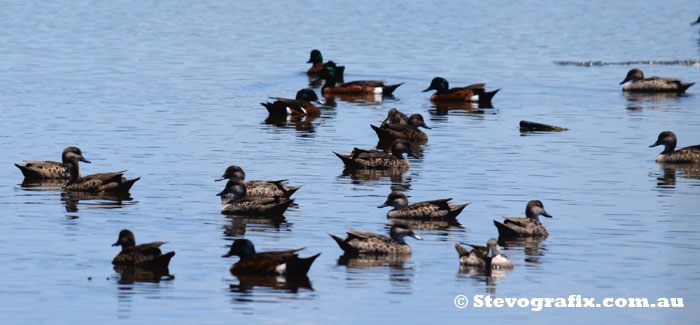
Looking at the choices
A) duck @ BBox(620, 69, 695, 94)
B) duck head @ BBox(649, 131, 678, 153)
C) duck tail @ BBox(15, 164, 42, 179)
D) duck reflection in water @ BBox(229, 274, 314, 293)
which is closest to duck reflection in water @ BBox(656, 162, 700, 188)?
duck head @ BBox(649, 131, 678, 153)

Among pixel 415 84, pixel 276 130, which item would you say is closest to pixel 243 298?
pixel 276 130

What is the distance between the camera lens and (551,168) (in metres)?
29.6

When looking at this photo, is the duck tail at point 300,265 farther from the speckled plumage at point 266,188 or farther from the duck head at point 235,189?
the speckled plumage at point 266,188

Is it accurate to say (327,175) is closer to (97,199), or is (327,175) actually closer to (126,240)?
(97,199)

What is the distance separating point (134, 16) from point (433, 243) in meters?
64.1

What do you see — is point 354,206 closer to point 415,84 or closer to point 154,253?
point 154,253

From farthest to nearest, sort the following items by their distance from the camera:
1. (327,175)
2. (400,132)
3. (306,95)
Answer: (306,95) < (400,132) < (327,175)

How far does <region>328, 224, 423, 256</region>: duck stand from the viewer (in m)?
20.2

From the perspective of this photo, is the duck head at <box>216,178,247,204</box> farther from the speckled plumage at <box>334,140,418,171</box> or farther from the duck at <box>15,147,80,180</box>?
the speckled plumage at <box>334,140,418,171</box>

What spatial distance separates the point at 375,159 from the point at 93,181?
656 cm

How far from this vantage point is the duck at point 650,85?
46531mm

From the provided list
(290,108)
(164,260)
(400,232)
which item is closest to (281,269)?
(164,260)

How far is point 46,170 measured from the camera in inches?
1064

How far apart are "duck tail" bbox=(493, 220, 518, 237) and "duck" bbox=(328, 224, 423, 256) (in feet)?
6.01
